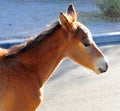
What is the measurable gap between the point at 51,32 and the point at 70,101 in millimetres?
2078

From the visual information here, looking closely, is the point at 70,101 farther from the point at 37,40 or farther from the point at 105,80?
the point at 37,40

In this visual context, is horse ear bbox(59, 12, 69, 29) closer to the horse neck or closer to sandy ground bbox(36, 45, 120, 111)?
the horse neck

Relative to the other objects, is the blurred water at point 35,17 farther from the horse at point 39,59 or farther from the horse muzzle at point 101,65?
the horse muzzle at point 101,65

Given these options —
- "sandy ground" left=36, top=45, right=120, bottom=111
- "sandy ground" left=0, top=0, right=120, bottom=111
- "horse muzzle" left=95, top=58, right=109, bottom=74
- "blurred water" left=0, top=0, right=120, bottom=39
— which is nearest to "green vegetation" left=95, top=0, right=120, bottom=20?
"blurred water" left=0, top=0, right=120, bottom=39

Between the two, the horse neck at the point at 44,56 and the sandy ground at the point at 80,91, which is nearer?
the horse neck at the point at 44,56

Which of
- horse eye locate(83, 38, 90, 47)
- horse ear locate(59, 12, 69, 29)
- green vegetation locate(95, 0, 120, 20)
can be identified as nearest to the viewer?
horse ear locate(59, 12, 69, 29)

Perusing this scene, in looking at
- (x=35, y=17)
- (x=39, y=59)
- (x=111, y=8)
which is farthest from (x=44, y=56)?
(x=111, y=8)

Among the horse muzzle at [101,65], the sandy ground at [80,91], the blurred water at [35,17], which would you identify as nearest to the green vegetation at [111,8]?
the blurred water at [35,17]

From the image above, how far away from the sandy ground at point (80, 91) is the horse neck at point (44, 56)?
1.53 meters

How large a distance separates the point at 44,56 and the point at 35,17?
22.2 feet

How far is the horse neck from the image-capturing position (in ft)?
12.8

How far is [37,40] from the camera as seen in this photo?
3926mm

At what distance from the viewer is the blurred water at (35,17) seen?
9.26 meters

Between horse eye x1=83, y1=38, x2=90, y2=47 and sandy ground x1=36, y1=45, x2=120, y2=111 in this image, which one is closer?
horse eye x1=83, y1=38, x2=90, y2=47
